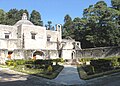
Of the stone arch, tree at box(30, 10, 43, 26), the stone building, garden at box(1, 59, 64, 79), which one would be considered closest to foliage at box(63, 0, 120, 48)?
the stone building

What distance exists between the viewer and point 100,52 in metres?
41.8

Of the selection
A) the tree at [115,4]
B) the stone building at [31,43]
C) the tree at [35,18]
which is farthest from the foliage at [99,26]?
the tree at [35,18]

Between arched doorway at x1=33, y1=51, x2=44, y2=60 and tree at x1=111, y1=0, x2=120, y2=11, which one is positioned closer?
arched doorway at x1=33, y1=51, x2=44, y2=60

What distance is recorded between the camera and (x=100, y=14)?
58.1m

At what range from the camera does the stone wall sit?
3888 cm

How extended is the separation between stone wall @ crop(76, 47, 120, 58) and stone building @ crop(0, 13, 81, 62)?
9.75 ft

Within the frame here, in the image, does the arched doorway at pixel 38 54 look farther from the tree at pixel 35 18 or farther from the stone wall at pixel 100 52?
the tree at pixel 35 18

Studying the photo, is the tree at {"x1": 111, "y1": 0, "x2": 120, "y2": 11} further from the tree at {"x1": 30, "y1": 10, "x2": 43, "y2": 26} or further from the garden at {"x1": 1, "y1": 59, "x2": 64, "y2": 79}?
the tree at {"x1": 30, "y1": 10, "x2": 43, "y2": 26}

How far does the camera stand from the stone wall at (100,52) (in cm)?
3888

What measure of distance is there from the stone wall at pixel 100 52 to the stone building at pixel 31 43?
117 inches

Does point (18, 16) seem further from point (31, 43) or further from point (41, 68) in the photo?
point (41, 68)

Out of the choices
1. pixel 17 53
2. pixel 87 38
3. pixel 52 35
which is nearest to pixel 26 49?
pixel 17 53

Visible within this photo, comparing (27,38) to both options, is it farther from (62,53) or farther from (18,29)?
(62,53)

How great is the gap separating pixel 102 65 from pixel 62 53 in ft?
78.9
